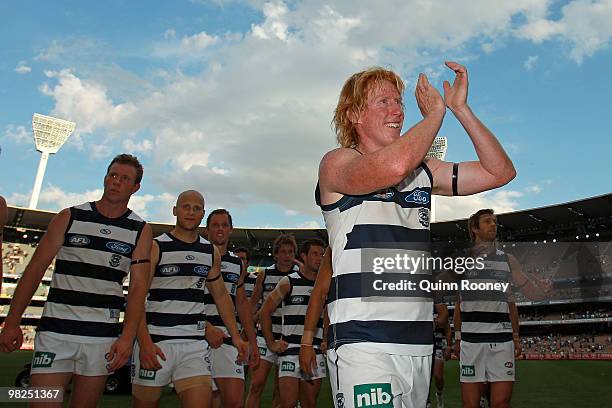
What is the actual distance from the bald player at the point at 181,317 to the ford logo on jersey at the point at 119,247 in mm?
668

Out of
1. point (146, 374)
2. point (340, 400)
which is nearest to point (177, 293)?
point (146, 374)

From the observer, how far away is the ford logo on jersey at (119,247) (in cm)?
436

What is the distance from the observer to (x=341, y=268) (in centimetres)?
253

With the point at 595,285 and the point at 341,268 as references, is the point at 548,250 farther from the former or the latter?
the point at 341,268

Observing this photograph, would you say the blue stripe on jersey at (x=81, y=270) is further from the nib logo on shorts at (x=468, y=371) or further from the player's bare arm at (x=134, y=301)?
the nib logo on shorts at (x=468, y=371)

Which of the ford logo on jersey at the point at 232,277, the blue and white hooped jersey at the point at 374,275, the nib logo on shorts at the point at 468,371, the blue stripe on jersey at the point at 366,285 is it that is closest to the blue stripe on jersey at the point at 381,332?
the blue and white hooped jersey at the point at 374,275

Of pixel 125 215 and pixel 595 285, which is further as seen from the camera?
pixel 595 285

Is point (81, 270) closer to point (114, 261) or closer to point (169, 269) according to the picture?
point (114, 261)

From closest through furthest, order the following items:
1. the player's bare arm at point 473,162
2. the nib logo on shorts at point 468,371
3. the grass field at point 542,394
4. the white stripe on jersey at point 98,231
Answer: the player's bare arm at point 473,162 → the white stripe on jersey at point 98,231 → the nib logo on shorts at point 468,371 → the grass field at point 542,394

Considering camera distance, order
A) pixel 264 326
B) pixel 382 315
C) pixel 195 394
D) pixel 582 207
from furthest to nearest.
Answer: pixel 582 207
pixel 264 326
pixel 195 394
pixel 382 315

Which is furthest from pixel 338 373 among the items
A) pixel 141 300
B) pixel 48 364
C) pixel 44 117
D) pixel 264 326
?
pixel 44 117

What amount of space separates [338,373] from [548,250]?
5517 cm

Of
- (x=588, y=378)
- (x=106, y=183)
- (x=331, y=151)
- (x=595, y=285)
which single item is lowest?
(x=588, y=378)

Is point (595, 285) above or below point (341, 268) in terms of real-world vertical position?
above
